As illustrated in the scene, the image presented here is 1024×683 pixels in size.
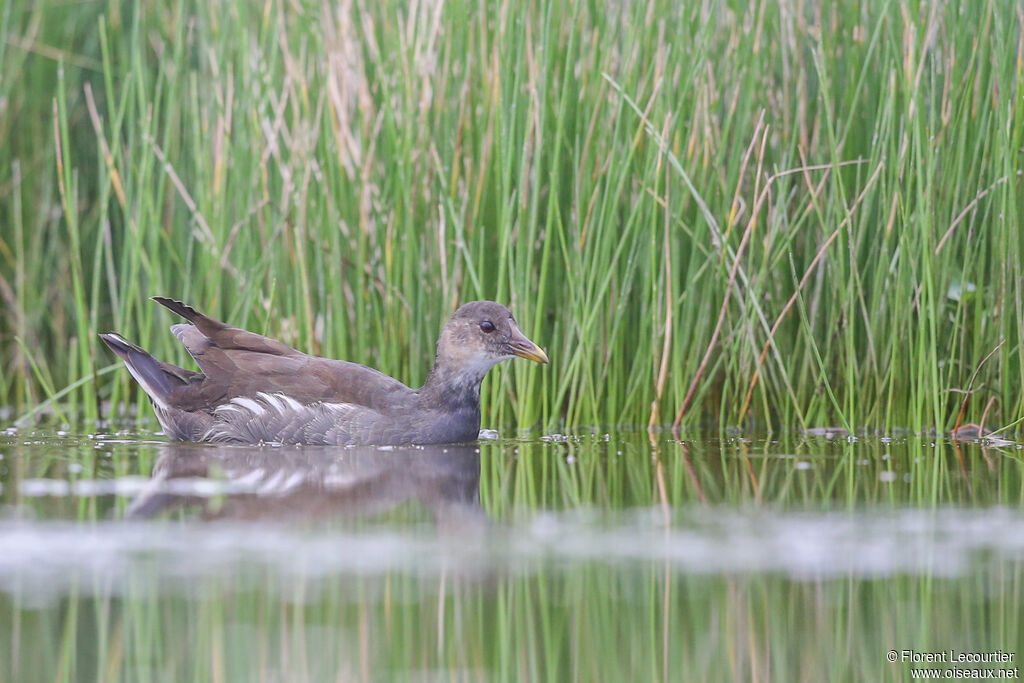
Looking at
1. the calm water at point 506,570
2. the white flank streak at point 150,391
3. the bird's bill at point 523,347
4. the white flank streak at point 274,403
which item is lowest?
the calm water at point 506,570

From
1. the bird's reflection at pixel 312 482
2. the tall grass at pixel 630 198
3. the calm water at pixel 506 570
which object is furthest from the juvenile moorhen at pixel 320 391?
the calm water at pixel 506 570

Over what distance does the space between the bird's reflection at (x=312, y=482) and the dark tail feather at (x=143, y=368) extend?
1.26 feet

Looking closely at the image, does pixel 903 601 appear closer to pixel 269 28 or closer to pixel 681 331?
pixel 681 331

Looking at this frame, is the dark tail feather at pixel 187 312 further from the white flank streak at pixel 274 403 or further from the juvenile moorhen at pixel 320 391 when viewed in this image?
the white flank streak at pixel 274 403

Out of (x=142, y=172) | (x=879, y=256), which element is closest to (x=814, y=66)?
(x=879, y=256)

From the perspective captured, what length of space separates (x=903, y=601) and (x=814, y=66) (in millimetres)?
3776

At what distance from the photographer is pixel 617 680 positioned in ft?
9.05

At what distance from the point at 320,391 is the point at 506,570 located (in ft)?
9.09

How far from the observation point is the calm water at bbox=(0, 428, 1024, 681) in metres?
2.83

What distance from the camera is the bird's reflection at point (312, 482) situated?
421cm

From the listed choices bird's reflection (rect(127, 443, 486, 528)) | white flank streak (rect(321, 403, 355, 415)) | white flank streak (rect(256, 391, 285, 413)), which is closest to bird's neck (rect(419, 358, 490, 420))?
bird's reflection (rect(127, 443, 486, 528))

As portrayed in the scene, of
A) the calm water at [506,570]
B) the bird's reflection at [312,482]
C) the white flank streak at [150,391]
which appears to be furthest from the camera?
the white flank streak at [150,391]

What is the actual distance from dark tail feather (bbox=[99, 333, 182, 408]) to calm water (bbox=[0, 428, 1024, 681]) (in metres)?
1.03

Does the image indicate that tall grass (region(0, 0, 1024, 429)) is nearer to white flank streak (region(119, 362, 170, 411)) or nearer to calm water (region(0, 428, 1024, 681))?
white flank streak (region(119, 362, 170, 411))
